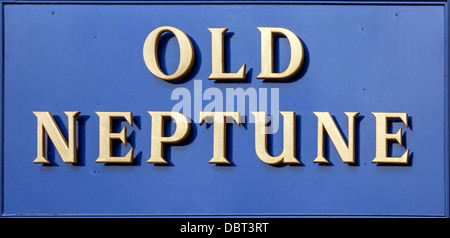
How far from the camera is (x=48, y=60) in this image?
2217mm

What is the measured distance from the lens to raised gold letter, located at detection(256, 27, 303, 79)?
2172mm

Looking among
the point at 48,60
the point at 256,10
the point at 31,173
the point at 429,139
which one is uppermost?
the point at 256,10

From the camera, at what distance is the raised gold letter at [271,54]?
2172 millimetres

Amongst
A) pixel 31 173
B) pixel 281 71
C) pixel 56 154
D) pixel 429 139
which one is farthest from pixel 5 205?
pixel 429 139

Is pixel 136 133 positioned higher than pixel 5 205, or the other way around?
pixel 136 133

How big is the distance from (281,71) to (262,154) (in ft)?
1.48

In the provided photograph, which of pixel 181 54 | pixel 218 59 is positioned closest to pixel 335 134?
pixel 218 59

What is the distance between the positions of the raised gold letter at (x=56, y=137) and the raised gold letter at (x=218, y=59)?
30.0 inches

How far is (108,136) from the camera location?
219cm

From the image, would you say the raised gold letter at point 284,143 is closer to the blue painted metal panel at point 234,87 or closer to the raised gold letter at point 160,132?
the blue painted metal panel at point 234,87

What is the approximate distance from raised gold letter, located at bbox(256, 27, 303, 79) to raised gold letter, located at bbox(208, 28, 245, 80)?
0.12 m

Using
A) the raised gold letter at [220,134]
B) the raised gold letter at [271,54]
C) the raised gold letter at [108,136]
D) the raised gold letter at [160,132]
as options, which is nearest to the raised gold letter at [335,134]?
the raised gold letter at [271,54]

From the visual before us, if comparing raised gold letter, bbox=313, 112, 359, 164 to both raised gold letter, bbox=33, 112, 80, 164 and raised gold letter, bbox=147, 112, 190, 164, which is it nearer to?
raised gold letter, bbox=147, 112, 190, 164
